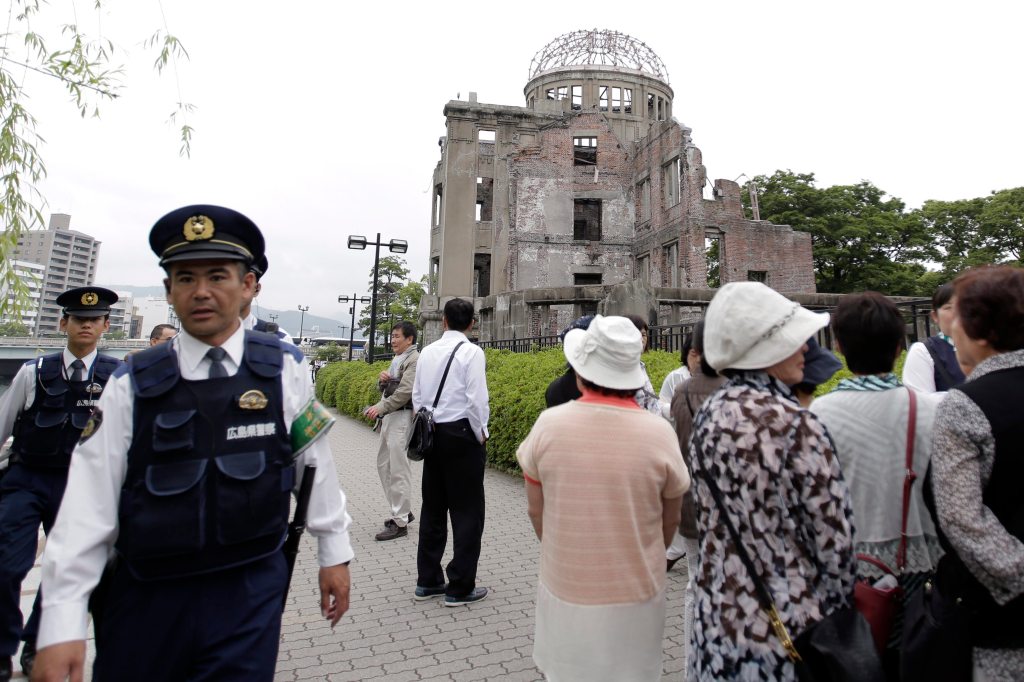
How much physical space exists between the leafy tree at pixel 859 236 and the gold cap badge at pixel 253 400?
37118 mm

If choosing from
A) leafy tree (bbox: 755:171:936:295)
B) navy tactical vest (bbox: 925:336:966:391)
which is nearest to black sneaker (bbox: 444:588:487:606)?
navy tactical vest (bbox: 925:336:966:391)

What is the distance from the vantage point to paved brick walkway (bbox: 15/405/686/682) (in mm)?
3736

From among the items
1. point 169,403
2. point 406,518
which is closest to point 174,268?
point 169,403

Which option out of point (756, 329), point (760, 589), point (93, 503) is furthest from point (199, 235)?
point (760, 589)

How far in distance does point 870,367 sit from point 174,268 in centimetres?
285

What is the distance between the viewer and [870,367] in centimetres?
256

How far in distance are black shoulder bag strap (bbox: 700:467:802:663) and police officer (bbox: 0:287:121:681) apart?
12.1 ft

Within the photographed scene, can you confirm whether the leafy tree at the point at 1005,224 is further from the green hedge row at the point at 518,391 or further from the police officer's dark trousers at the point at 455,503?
the police officer's dark trousers at the point at 455,503

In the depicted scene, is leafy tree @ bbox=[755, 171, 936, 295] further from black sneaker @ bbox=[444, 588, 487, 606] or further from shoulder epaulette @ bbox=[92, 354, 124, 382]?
shoulder epaulette @ bbox=[92, 354, 124, 382]

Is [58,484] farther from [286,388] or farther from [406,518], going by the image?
[406,518]

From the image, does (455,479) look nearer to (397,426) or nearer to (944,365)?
(397,426)

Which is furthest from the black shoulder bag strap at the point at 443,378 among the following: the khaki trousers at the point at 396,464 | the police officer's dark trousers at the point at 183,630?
the police officer's dark trousers at the point at 183,630

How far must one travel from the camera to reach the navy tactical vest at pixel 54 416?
369cm

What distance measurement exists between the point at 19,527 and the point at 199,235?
264cm
